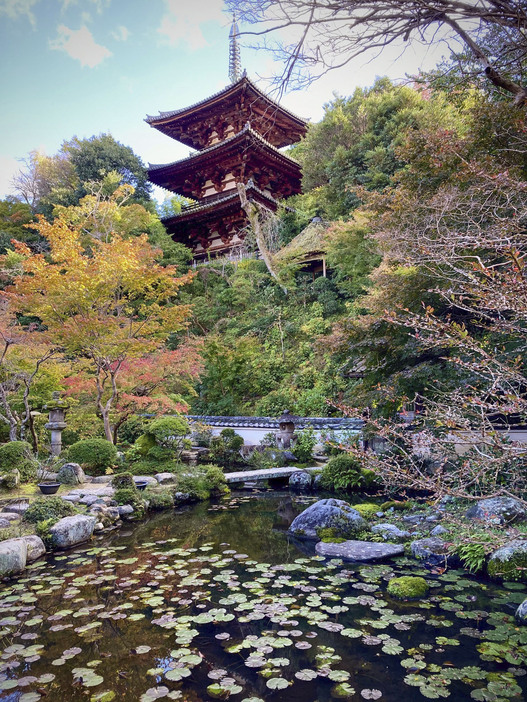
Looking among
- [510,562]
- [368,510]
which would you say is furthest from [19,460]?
[510,562]

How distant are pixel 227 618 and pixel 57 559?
2692 mm

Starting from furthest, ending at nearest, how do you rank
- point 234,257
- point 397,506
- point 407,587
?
point 234,257 < point 397,506 < point 407,587

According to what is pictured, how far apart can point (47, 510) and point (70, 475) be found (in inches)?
88.4

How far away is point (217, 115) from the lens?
68.7ft

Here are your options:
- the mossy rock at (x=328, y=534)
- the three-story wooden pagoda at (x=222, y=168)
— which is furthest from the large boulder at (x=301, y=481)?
the three-story wooden pagoda at (x=222, y=168)

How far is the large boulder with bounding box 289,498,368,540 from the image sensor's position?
572cm

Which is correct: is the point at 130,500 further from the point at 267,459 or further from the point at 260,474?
the point at 267,459

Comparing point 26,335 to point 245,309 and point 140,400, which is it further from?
point 245,309

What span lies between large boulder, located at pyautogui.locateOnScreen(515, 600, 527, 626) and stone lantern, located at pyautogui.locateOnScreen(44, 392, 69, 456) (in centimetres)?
831

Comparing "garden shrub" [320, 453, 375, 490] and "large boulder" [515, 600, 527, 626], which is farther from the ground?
"large boulder" [515, 600, 527, 626]

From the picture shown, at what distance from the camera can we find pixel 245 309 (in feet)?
57.3

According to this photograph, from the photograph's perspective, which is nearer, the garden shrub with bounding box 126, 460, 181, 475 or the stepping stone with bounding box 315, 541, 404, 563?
the stepping stone with bounding box 315, 541, 404, 563

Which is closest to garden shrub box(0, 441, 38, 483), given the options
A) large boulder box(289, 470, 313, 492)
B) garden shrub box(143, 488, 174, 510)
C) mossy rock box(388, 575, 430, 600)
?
garden shrub box(143, 488, 174, 510)

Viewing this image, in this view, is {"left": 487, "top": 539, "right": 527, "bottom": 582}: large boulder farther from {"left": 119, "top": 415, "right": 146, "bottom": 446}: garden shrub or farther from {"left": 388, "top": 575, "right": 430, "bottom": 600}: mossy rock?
{"left": 119, "top": 415, "right": 146, "bottom": 446}: garden shrub
